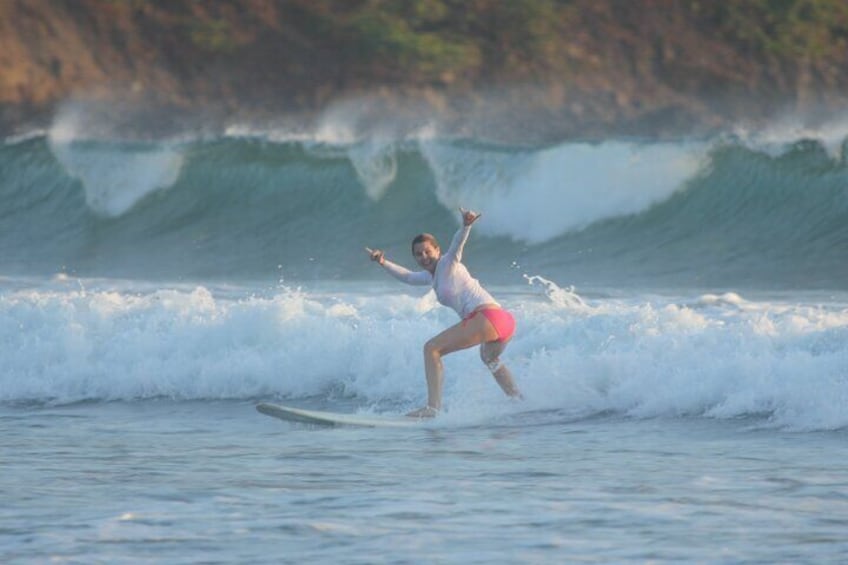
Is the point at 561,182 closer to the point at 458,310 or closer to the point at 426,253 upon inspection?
the point at 458,310

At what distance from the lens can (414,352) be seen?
1349 cm

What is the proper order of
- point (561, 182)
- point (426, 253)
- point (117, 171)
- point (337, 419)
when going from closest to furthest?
point (337, 419) → point (426, 253) → point (561, 182) → point (117, 171)

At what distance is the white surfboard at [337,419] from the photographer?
1125cm

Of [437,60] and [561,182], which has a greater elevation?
[437,60]

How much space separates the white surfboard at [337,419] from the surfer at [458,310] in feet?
0.71

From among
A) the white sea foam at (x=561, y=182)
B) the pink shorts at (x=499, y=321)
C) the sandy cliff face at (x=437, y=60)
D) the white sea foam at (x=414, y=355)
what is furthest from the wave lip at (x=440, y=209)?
the sandy cliff face at (x=437, y=60)

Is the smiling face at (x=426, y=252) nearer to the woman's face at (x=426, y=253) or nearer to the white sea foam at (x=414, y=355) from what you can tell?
the woman's face at (x=426, y=253)

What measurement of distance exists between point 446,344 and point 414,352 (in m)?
1.90

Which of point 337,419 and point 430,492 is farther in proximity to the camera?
point 337,419

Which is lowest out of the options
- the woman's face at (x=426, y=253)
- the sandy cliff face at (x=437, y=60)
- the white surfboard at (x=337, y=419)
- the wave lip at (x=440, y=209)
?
the white surfboard at (x=337, y=419)

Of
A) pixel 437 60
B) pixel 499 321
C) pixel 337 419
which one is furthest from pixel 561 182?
pixel 437 60

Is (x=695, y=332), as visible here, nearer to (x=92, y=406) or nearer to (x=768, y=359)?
(x=768, y=359)

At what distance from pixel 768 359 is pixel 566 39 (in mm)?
25999

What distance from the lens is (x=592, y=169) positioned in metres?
22.9
